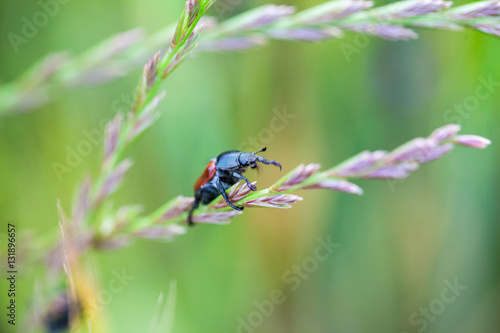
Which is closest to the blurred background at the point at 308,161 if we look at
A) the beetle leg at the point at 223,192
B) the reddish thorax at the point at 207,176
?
the reddish thorax at the point at 207,176

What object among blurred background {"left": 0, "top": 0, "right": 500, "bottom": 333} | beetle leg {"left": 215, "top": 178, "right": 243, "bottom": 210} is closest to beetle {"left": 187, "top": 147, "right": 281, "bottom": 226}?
beetle leg {"left": 215, "top": 178, "right": 243, "bottom": 210}

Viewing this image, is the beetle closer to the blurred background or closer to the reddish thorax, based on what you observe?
the reddish thorax

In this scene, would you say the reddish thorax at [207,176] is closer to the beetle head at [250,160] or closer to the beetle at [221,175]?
the beetle at [221,175]

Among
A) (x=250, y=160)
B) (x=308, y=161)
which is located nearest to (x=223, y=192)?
(x=250, y=160)

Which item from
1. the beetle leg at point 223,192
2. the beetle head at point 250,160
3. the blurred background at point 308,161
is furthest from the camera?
the blurred background at point 308,161

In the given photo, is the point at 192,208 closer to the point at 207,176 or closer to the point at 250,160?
the point at 207,176

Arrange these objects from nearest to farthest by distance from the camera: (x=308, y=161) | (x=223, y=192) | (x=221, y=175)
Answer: (x=223, y=192) < (x=221, y=175) < (x=308, y=161)

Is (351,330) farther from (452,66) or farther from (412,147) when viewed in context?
(412,147)
